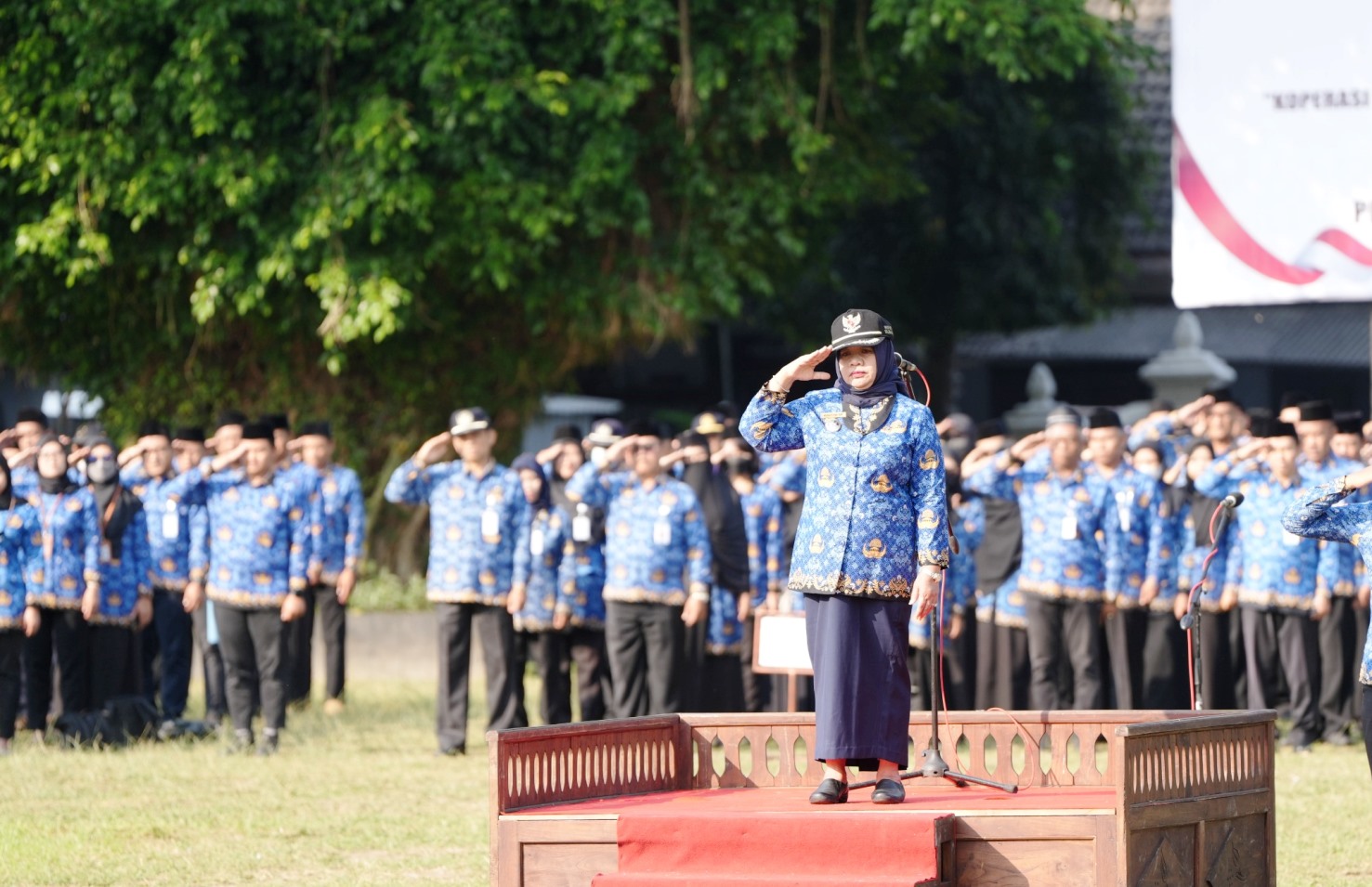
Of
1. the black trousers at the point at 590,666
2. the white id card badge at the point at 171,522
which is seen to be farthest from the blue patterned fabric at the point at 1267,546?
the white id card badge at the point at 171,522

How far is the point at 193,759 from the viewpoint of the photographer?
468 inches

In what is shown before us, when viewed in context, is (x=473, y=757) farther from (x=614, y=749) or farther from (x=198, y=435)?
(x=614, y=749)

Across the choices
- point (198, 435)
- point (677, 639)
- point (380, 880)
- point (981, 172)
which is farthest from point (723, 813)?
point (981, 172)

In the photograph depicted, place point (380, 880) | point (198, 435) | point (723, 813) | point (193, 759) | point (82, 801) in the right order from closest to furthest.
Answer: point (723, 813) → point (380, 880) → point (82, 801) → point (193, 759) → point (198, 435)

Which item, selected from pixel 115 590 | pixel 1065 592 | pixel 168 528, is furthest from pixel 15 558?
pixel 1065 592

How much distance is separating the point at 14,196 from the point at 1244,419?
31.0ft

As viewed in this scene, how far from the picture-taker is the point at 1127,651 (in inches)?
498

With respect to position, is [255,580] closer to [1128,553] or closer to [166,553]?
[166,553]

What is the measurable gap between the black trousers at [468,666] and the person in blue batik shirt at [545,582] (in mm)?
198

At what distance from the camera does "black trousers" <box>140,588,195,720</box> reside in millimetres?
13492

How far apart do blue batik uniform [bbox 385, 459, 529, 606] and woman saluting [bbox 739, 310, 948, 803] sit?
540 cm

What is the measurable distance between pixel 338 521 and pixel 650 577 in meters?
2.84

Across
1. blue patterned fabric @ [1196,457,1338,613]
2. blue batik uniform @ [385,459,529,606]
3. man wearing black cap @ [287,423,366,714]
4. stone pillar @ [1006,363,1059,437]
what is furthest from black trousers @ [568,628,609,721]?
stone pillar @ [1006,363,1059,437]

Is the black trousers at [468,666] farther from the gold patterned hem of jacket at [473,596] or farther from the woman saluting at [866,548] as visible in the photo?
the woman saluting at [866,548]
